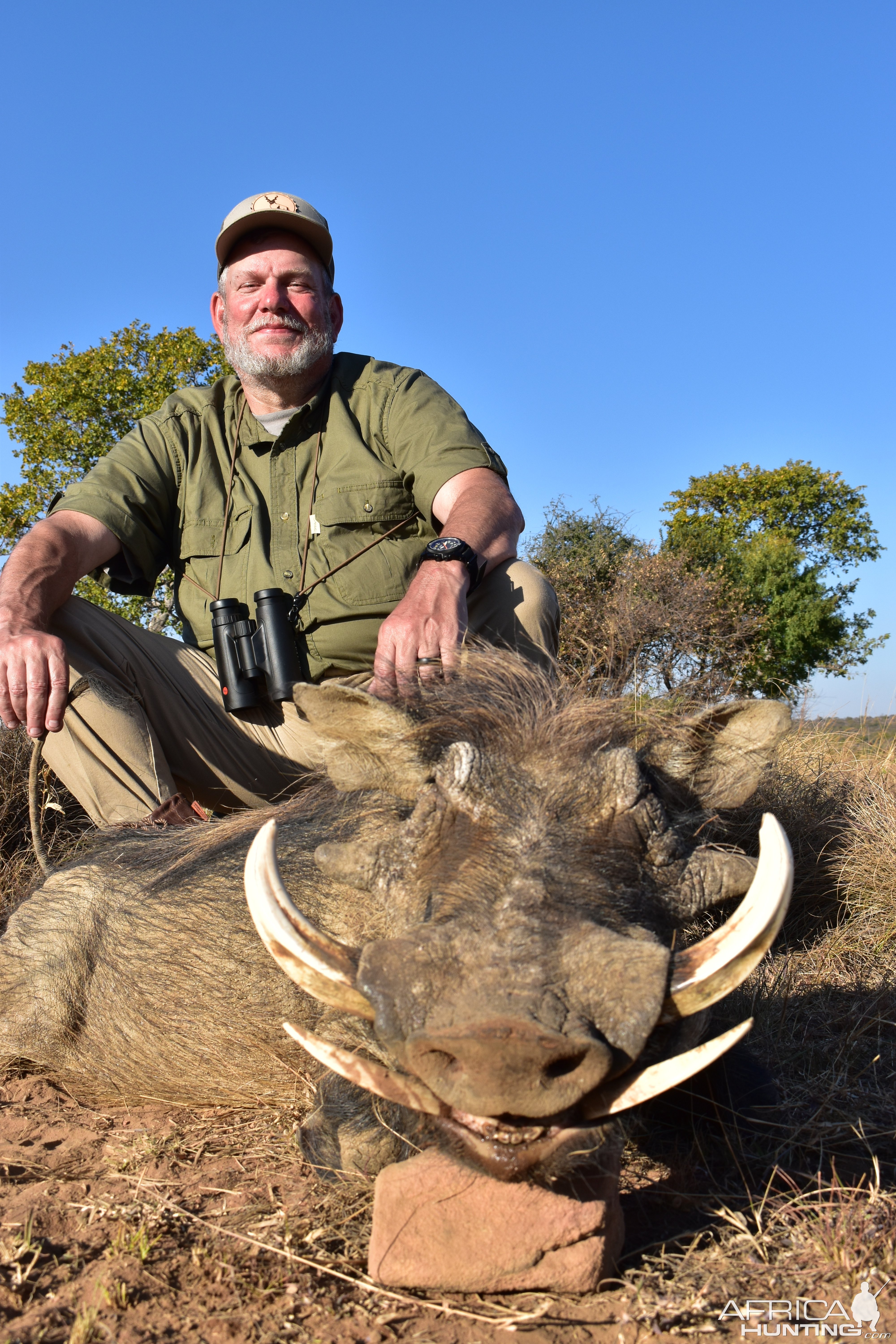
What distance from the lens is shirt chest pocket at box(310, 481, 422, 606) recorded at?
12.8 ft

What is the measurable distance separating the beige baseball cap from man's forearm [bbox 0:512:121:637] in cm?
147

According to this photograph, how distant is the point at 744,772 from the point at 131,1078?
5.78 feet

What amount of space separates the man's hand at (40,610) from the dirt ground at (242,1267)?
4.56ft

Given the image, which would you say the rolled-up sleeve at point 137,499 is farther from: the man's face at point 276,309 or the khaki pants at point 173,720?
the man's face at point 276,309

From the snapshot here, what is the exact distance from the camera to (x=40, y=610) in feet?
11.1

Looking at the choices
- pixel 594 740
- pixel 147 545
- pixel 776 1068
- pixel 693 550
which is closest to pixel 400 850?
pixel 594 740

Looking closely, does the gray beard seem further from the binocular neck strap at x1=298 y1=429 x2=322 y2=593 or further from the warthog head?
the warthog head

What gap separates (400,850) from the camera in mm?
1962

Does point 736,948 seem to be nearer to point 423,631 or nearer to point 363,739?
point 363,739

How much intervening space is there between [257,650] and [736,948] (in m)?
2.56

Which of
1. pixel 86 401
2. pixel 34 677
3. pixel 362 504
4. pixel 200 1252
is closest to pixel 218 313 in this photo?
pixel 362 504

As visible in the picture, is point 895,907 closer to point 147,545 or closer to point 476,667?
point 476,667

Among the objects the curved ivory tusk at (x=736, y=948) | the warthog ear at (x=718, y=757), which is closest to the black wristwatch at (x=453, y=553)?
the warthog ear at (x=718, y=757)

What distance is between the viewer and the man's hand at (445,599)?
274 centimetres
